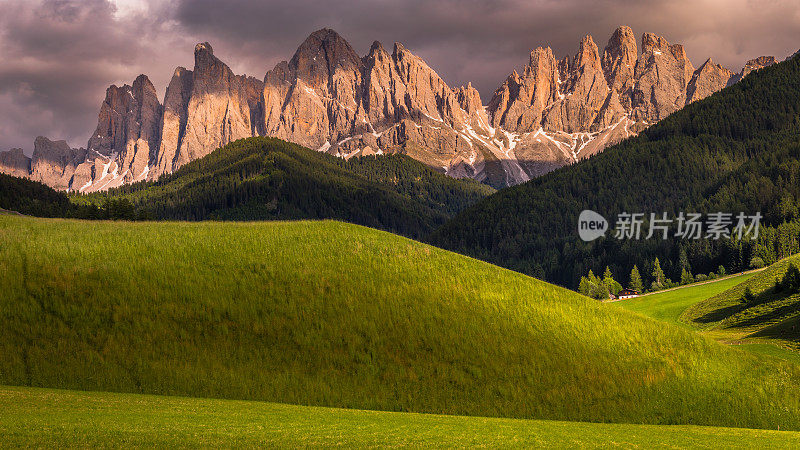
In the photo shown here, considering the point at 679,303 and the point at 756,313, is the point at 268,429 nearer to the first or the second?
the point at 756,313

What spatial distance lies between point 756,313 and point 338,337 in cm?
8438

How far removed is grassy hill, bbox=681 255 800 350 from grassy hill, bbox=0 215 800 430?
29606mm

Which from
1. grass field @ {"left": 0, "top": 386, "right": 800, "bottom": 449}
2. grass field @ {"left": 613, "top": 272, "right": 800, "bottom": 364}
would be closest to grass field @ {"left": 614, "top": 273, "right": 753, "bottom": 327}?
grass field @ {"left": 613, "top": 272, "right": 800, "bottom": 364}

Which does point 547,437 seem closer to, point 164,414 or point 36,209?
point 164,414

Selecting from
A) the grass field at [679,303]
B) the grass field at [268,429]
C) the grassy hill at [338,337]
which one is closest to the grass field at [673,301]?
the grass field at [679,303]

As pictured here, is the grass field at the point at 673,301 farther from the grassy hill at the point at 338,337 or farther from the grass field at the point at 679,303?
the grassy hill at the point at 338,337

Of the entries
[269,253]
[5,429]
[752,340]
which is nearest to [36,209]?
[269,253]

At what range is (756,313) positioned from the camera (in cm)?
9150

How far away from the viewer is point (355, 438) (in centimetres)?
2373

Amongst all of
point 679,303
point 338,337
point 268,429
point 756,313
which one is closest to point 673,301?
point 679,303

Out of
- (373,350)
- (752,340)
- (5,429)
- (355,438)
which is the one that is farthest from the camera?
(752,340)

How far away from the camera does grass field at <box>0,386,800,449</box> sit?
20719mm

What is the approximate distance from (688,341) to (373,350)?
2736 centimetres

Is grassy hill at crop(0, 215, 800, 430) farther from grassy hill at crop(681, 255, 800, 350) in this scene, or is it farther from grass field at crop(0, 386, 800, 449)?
grassy hill at crop(681, 255, 800, 350)
